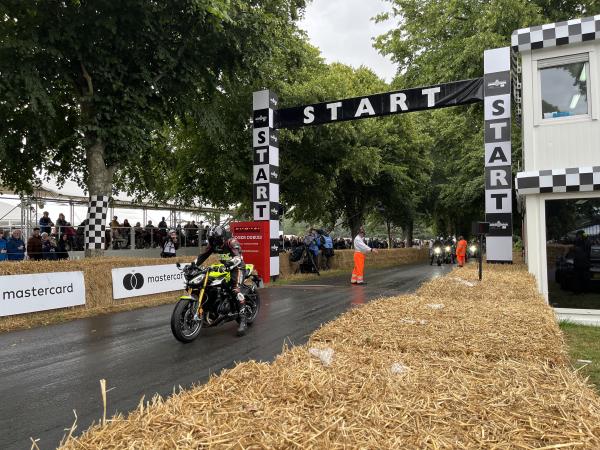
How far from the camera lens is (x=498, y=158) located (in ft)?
37.8

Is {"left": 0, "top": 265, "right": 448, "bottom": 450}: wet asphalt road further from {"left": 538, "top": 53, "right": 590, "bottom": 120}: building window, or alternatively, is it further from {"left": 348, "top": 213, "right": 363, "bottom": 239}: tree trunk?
{"left": 348, "top": 213, "right": 363, "bottom": 239}: tree trunk

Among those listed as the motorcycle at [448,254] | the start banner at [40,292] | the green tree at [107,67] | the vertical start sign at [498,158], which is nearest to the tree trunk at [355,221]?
the motorcycle at [448,254]

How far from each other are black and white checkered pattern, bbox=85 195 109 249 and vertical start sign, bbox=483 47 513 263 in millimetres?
10810

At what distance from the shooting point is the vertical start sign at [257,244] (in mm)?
15344

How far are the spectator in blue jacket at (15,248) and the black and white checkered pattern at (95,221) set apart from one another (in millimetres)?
2194

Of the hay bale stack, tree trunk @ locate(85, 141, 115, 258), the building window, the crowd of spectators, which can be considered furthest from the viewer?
the crowd of spectators

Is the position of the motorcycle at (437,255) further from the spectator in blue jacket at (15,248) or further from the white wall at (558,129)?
the spectator in blue jacket at (15,248)

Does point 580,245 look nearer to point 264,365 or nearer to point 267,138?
point 264,365

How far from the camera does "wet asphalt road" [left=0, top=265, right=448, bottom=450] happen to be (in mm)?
4218

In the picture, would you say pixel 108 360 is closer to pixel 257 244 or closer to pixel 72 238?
pixel 257 244

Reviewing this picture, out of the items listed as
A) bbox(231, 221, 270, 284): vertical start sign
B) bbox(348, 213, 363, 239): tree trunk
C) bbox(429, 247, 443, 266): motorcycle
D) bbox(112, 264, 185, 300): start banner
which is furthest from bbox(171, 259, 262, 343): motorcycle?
bbox(348, 213, 363, 239): tree trunk

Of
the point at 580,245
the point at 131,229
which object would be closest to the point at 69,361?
the point at 580,245

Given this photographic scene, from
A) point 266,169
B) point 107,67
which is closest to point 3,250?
point 107,67

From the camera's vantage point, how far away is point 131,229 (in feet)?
64.4
